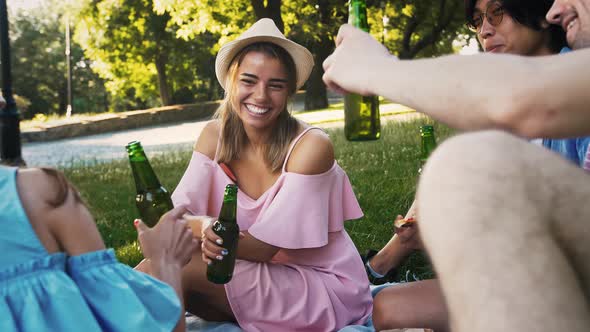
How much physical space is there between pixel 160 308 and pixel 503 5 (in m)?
2.28

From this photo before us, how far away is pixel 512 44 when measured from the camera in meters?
3.32

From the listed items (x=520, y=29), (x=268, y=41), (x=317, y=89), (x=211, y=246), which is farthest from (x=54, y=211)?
(x=317, y=89)

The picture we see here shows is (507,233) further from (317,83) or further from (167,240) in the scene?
(317,83)

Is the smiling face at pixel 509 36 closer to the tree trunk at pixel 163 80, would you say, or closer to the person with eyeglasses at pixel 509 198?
the person with eyeglasses at pixel 509 198

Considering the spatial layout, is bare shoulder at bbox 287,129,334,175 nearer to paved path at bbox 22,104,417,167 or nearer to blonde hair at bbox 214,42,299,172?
blonde hair at bbox 214,42,299,172

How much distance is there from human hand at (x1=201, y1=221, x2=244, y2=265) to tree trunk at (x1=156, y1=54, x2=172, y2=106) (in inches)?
1211

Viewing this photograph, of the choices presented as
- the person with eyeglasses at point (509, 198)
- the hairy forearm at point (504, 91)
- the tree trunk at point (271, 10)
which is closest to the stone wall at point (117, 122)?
the tree trunk at point (271, 10)

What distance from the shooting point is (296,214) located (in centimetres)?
335

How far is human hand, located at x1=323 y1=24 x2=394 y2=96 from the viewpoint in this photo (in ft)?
5.76

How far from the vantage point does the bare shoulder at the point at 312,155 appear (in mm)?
3400

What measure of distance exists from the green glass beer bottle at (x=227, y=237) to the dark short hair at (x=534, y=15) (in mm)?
1599

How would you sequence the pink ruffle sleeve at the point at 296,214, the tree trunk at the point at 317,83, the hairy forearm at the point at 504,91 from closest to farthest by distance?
the hairy forearm at the point at 504,91 → the pink ruffle sleeve at the point at 296,214 → the tree trunk at the point at 317,83

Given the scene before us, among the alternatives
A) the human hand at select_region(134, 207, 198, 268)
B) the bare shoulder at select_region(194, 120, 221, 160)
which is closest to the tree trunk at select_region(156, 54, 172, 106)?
the bare shoulder at select_region(194, 120, 221, 160)

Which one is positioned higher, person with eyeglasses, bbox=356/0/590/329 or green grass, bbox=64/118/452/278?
person with eyeglasses, bbox=356/0/590/329
